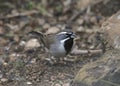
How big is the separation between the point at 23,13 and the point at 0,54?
166 centimetres

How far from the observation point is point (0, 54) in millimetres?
7484

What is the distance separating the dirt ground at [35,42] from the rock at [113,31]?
29cm

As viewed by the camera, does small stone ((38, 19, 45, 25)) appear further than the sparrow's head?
Yes

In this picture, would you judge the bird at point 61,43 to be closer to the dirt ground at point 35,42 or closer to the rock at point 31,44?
the dirt ground at point 35,42

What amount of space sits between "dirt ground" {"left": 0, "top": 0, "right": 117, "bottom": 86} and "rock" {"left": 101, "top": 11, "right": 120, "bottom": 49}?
29cm

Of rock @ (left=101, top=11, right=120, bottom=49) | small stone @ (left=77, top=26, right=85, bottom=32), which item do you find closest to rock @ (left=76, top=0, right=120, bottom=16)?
small stone @ (left=77, top=26, right=85, bottom=32)

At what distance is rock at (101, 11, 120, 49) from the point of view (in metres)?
6.02

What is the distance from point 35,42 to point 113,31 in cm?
194

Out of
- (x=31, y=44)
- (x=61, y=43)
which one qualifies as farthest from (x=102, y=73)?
(x=31, y=44)

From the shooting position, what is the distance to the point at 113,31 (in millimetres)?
6309

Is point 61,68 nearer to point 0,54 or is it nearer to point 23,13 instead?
point 0,54

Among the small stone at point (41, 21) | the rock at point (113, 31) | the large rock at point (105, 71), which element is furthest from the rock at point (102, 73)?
the small stone at point (41, 21)

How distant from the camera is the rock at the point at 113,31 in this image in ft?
19.7

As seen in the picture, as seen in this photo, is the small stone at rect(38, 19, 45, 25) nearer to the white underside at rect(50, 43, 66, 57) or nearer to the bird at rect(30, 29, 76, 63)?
the bird at rect(30, 29, 76, 63)
